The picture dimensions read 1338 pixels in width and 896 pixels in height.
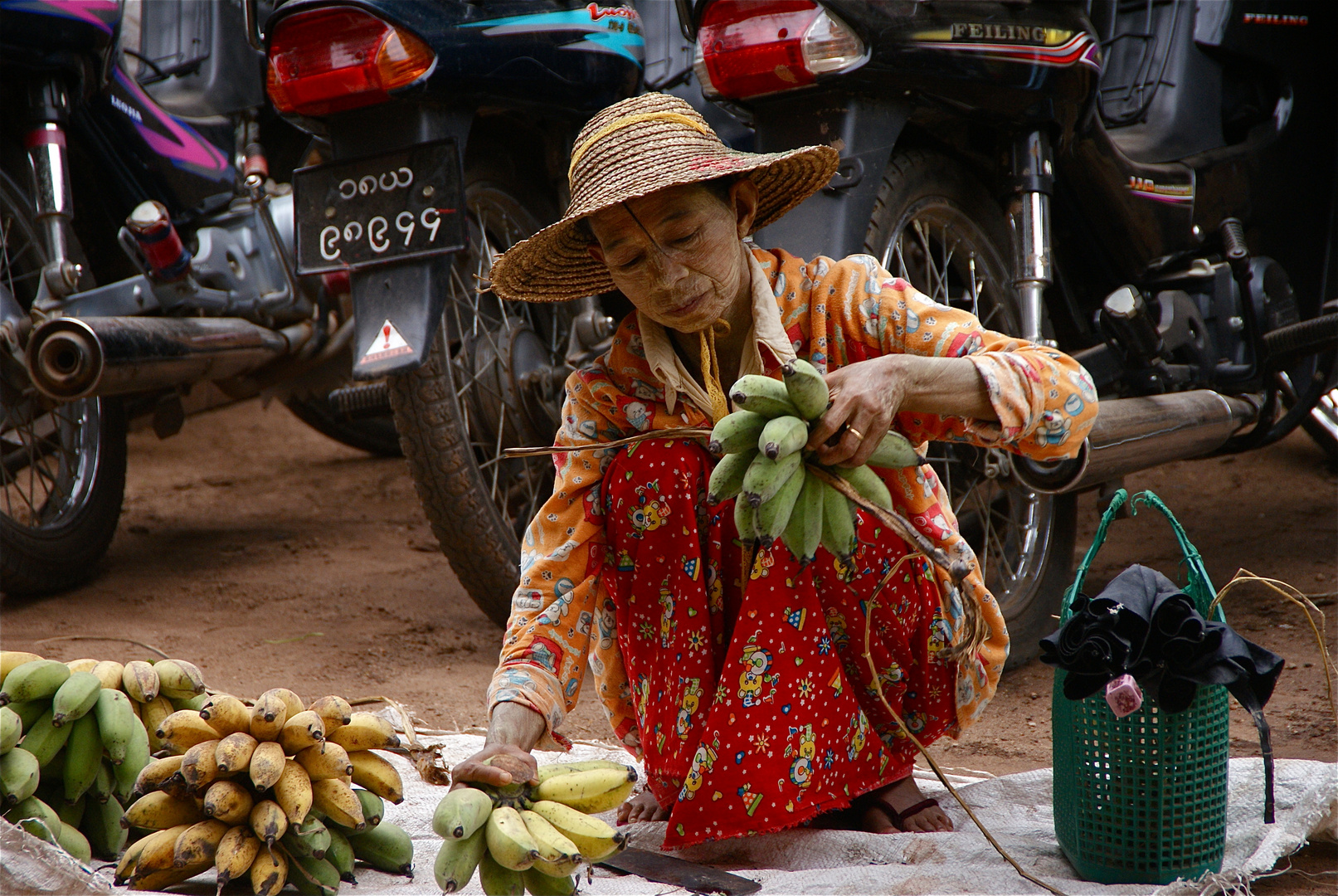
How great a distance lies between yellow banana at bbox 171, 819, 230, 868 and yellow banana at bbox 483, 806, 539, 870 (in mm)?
462

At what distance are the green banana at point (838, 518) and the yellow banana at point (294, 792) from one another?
2.91ft

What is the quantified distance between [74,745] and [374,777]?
19.7 inches

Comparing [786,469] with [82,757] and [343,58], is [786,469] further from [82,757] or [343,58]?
[343,58]

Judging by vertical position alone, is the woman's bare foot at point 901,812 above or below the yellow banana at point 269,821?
below

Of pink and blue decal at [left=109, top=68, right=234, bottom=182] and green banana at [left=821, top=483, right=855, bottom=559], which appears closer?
green banana at [left=821, top=483, right=855, bottom=559]

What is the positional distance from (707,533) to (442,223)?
1.25 m

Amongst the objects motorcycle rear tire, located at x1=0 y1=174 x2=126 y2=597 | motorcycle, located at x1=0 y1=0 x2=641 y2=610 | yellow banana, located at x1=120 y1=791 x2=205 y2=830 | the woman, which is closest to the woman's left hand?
the woman

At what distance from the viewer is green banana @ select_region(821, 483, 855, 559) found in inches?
71.6

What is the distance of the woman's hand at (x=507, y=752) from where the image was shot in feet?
5.75

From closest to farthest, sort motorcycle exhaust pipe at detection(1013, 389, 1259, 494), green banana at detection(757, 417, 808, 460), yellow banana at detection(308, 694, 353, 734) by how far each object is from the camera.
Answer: green banana at detection(757, 417, 808, 460) → yellow banana at detection(308, 694, 353, 734) → motorcycle exhaust pipe at detection(1013, 389, 1259, 494)

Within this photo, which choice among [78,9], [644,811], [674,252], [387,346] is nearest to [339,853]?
[644,811]

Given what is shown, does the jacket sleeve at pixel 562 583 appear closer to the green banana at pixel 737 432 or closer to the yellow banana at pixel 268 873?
the yellow banana at pixel 268 873

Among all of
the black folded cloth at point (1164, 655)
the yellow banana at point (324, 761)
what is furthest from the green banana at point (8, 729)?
the black folded cloth at point (1164, 655)

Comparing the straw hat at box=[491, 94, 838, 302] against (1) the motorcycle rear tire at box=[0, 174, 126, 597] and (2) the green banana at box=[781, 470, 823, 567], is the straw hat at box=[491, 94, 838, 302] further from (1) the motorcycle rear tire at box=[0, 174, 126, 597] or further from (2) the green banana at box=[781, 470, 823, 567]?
(1) the motorcycle rear tire at box=[0, 174, 126, 597]
